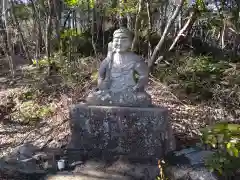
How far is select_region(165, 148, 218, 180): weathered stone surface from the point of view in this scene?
3.31m

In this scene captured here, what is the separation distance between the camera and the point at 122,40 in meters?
3.96

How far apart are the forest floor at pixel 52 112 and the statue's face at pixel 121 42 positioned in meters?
1.58

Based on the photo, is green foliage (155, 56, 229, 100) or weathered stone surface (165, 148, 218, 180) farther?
green foliage (155, 56, 229, 100)

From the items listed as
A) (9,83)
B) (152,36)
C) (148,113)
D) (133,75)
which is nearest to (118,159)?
(148,113)

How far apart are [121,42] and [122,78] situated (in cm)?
47

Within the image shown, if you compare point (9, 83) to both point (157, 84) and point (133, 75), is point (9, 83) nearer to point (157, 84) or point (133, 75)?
point (157, 84)

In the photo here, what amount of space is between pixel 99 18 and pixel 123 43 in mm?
6331

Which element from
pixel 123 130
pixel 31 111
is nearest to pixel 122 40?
pixel 123 130

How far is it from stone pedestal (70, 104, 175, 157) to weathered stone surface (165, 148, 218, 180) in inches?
7.7

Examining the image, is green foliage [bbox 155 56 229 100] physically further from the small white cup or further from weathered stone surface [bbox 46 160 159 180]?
the small white cup

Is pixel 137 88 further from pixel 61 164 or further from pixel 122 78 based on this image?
pixel 61 164

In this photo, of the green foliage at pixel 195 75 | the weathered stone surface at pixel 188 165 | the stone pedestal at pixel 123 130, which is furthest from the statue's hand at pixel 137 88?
the green foliage at pixel 195 75

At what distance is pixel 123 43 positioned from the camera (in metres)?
3.98

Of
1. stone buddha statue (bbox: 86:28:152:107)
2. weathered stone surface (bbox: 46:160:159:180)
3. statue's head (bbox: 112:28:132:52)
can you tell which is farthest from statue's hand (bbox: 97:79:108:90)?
weathered stone surface (bbox: 46:160:159:180)
